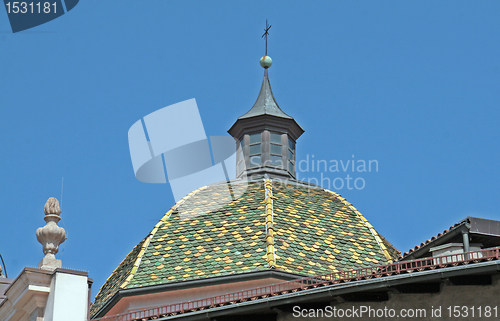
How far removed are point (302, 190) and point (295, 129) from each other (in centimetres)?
402

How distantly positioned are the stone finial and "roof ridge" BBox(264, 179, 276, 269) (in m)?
6.05

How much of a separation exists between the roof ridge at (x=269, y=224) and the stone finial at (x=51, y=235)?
6.05 meters

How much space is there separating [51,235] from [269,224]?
7914 mm

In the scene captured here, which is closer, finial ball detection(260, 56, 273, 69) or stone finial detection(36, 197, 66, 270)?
stone finial detection(36, 197, 66, 270)

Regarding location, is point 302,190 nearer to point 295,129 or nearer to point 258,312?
point 295,129

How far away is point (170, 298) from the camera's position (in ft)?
73.9

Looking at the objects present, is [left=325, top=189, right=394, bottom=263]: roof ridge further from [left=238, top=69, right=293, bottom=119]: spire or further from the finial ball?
the finial ball

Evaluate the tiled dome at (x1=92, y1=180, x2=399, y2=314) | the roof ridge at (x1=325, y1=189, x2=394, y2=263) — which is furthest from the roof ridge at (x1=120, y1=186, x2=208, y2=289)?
the roof ridge at (x1=325, y1=189, x2=394, y2=263)

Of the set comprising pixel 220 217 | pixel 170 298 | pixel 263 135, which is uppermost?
pixel 263 135

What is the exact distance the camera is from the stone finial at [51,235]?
57.2ft

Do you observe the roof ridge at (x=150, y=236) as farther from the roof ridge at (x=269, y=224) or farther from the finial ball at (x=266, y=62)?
the finial ball at (x=266, y=62)

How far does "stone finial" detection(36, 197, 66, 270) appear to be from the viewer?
687 inches

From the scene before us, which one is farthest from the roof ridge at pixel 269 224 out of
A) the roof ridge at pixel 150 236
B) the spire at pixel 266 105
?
the spire at pixel 266 105

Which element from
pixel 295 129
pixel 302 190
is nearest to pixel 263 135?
pixel 295 129
